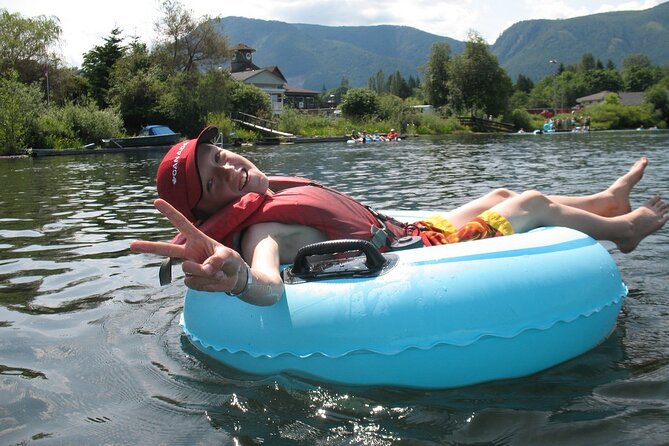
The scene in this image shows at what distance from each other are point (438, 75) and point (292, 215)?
59.7 meters

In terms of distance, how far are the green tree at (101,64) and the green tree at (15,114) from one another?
10536 millimetres

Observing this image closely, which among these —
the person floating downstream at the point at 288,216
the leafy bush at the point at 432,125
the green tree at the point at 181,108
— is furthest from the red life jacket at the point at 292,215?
the leafy bush at the point at 432,125

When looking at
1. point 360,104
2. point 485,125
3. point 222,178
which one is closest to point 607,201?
point 222,178

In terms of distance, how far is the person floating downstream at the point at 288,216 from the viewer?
10.2 ft

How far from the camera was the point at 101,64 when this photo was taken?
4112 centimetres

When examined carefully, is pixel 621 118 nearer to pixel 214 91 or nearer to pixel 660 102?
pixel 660 102

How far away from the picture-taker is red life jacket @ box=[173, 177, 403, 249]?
312cm

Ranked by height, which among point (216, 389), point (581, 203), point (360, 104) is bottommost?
point (216, 389)

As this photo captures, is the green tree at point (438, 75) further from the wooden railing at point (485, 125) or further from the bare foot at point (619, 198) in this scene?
the bare foot at point (619, 198)

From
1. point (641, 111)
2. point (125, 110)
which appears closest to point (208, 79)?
point (125, 110)

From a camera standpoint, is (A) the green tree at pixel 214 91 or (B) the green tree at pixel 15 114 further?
(A) the green tree at pixel 214 91

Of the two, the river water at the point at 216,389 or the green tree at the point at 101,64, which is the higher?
the green tree at the point at 101,64

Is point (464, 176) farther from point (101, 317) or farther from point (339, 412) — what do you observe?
point (339, 412)

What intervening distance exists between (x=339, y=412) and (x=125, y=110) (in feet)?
123
